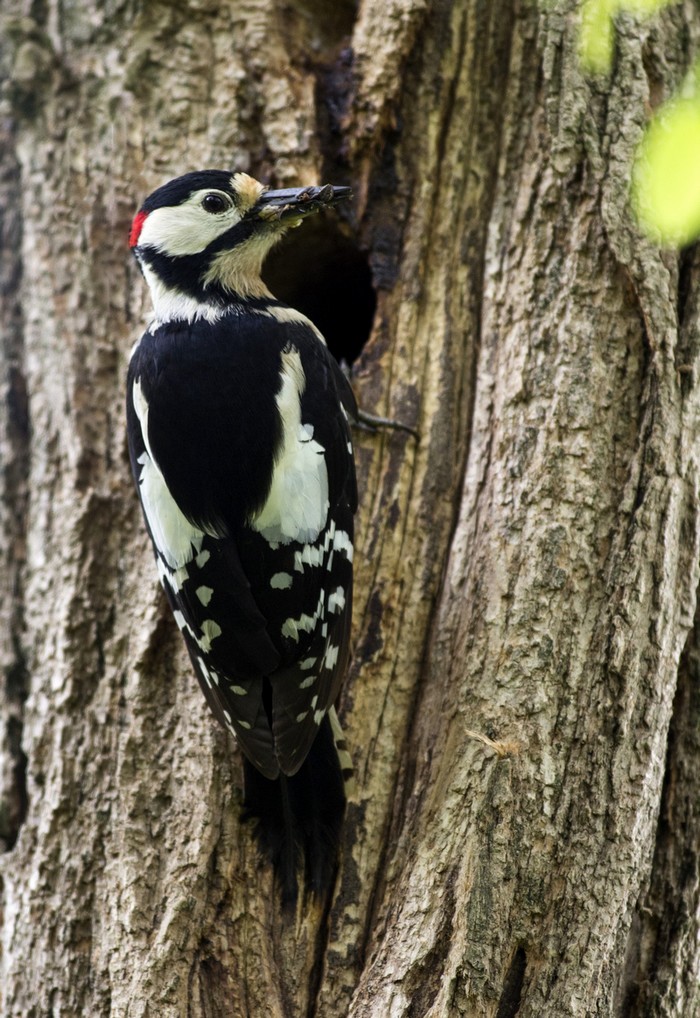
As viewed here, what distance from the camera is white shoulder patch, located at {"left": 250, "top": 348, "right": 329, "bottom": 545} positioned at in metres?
2.49

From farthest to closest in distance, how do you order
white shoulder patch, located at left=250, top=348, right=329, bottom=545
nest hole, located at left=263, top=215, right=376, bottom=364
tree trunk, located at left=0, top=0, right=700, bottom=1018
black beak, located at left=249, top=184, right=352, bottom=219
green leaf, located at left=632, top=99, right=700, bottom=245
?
nest hole, located at left=263, top=215, right=376, bottom=364, black beak, located at left=249, top=184, right=352, bottom=219, green leaf, located at left=632, top=99, right=700, bottom=245, white shoulder patch, located at left=250, top=348, right=329, bottom=545, tree trunk, located at left=0, top=0, right=700, bottom=1018

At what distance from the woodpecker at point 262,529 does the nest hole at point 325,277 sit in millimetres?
441

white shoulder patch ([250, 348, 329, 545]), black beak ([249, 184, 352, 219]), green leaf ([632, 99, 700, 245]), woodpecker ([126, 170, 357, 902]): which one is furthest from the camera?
black beak ([249, 184, 352, 219])

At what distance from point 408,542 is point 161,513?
65 cm

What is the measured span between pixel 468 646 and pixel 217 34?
208 centimetres

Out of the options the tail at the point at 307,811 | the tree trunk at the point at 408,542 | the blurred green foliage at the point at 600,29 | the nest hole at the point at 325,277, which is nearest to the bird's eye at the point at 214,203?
the tree trunk at the point at 408,542

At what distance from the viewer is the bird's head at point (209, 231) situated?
281 centimetres

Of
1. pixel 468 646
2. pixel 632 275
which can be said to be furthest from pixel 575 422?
pixel 468 646

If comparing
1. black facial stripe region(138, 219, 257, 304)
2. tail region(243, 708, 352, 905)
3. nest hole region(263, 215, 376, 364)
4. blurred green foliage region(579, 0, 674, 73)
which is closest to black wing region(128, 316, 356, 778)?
tail region(243, 708, 352, 905)

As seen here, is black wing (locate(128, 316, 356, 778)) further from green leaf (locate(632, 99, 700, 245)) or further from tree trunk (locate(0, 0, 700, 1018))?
green leaf (locate(632, 99, 700, 245))

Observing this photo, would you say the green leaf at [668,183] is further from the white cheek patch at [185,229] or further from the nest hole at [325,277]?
the white cheek patch at [185,229]

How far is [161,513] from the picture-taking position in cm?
253

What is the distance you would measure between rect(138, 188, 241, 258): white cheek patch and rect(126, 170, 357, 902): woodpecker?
2.4 inches

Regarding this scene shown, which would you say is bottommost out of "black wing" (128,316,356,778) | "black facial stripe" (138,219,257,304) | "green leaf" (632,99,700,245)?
"black wing" (128,316,356,778)
